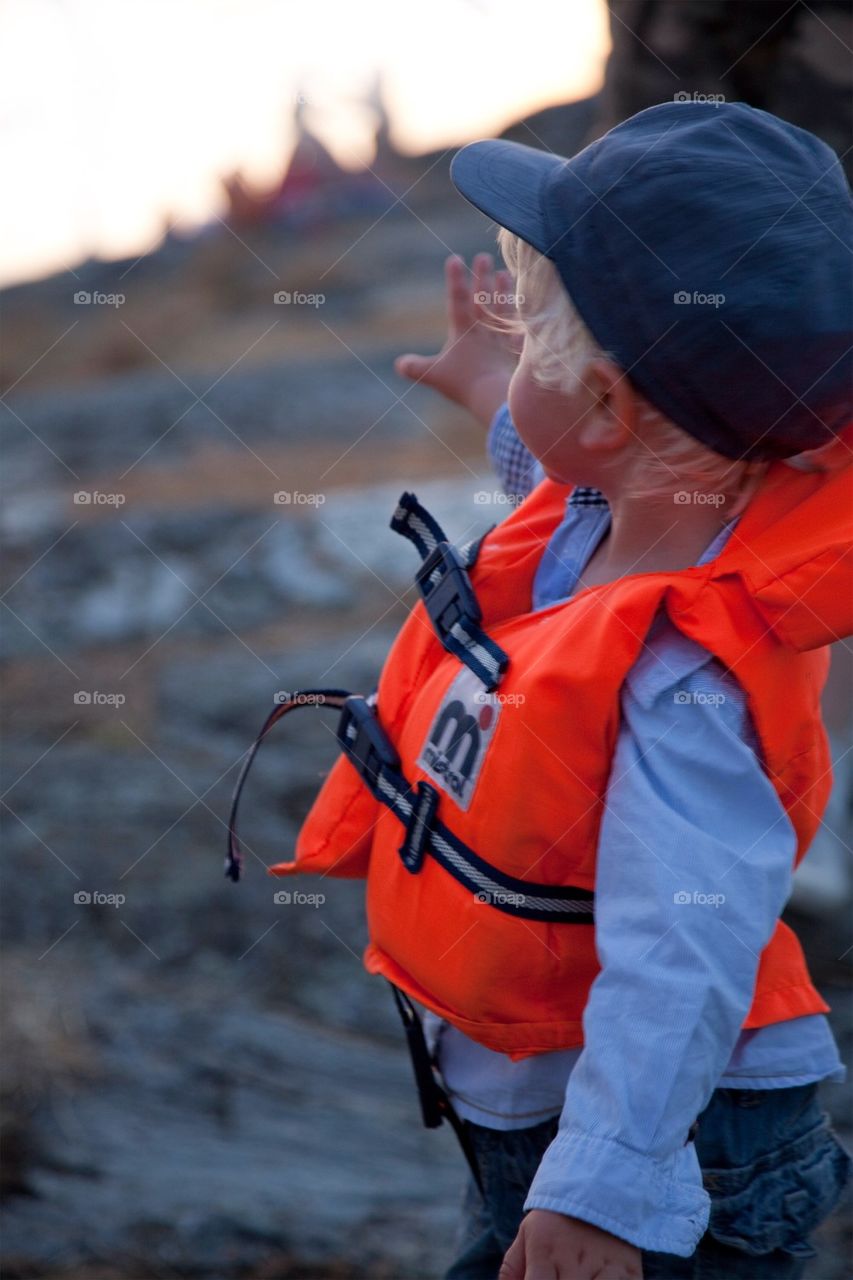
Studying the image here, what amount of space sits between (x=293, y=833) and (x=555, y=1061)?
6.54 feet

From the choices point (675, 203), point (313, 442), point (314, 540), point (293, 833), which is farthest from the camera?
point (313, 442)

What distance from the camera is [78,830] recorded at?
3.21m

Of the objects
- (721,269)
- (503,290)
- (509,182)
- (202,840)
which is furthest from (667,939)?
(202,840)

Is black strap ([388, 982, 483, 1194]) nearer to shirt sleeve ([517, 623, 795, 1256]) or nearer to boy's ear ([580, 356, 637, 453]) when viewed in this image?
shirt sleeve ([517, 623, 795, 1256])

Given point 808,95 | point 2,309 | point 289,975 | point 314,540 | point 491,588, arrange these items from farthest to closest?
point 2,309
point 314,540
point 289,975
point 808,95
point 491,588

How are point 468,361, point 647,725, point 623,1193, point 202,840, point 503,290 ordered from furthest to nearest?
point 202,840 < point 468,361 < point 503,290 < point 647,725 < point 623,1193

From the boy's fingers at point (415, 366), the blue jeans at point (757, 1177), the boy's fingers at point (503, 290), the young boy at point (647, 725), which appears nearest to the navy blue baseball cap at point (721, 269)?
the young boy at point (647, 725)

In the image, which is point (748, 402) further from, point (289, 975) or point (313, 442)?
point (313, 442)

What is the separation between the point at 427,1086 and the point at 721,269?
2.76 ft

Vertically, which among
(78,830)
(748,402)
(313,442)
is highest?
(748,402)

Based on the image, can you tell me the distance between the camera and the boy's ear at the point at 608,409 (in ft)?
3.36

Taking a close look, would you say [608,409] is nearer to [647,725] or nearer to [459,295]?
[647,725]

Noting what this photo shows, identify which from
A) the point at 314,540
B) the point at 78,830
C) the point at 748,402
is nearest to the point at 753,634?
the point at 748,402

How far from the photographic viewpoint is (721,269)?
3.10ft
